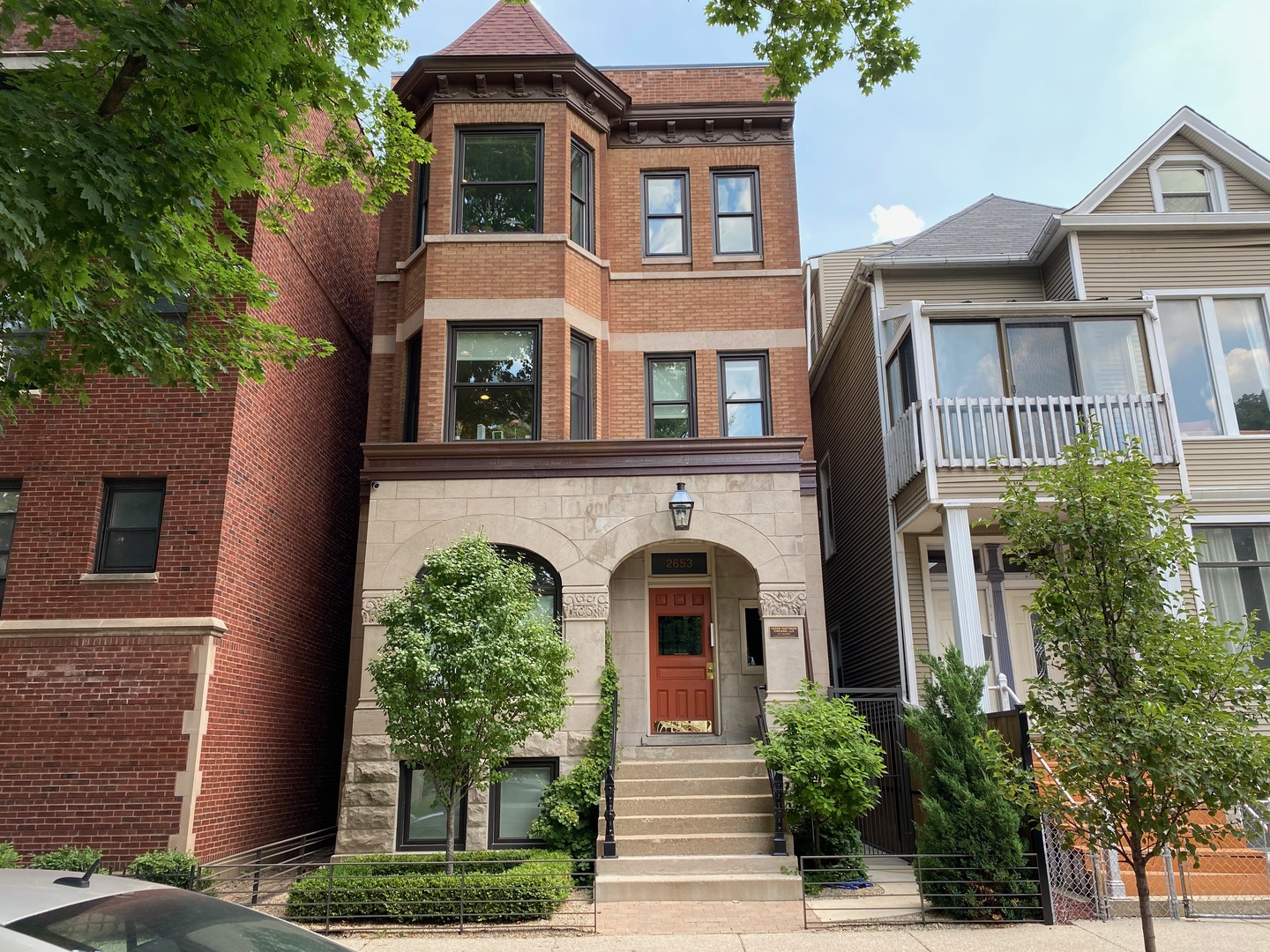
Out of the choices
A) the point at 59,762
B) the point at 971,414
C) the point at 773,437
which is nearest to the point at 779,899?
the point at 773,437

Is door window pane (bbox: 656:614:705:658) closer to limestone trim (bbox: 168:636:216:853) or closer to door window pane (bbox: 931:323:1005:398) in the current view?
door window pane (bbox: 931:323:1005:398)

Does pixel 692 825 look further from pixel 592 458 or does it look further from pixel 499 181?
pixel 499 181

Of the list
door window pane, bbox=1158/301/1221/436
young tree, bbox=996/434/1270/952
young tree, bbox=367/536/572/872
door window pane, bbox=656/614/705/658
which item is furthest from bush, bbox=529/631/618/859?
door window pane, bbox=1158/301/1221/436

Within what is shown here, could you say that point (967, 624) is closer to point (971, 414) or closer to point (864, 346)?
point (971, 414)

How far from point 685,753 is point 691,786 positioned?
1017mm

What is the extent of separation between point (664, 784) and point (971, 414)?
705cm

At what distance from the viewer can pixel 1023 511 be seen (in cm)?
747

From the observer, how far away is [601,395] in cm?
1560

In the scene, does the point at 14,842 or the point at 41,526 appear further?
the point at 41,526

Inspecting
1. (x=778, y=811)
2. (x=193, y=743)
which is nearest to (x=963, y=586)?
(x=778, y=811)

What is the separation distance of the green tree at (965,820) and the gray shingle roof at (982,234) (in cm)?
941

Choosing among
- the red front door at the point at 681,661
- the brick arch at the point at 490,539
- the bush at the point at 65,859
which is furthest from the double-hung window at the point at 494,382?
the bush at the point at 65,859

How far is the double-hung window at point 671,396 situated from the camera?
1579 cm

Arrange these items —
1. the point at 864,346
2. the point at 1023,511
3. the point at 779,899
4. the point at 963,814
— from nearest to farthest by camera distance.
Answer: the point at 1023,511
the point at 963,814
the point at 779,899
the point at 864,346
